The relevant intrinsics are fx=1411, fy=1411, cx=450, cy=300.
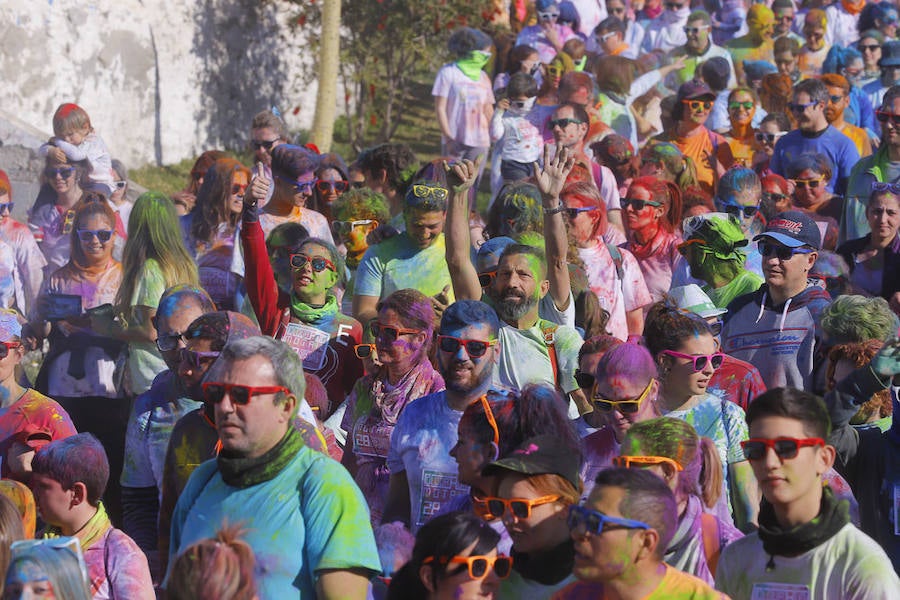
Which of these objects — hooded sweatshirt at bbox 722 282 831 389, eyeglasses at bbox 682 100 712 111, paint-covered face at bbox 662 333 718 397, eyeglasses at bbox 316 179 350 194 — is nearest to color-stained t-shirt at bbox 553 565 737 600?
paint-covered face at bbox 662 333 718 397

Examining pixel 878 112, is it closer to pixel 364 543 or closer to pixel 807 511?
pixel 807 511

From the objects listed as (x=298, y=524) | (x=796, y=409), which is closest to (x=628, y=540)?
(x=796, y=409)

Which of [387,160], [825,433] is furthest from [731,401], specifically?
[387,160]

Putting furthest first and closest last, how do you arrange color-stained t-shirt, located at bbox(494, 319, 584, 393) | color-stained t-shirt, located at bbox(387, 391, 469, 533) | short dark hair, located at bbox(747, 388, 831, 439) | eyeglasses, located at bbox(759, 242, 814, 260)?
eyeglasses, located at bbox(759, 242, 814, 260), color-stained t-shirt, located at bbox(494, 319, 584, 393), color-stained t-shirt, located at bbox(387, 391, 469, 533), short dark hair, located at bbox(747, 388, 831, 439)

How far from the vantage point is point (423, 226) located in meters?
7.20

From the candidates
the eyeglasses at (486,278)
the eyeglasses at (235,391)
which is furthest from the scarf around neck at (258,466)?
the eyeglasses at (486,278)

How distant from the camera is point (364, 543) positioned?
4145 mm

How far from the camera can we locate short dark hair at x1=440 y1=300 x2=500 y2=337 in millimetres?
5469

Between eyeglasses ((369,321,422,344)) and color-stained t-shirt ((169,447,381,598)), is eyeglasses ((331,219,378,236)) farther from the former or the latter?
color-stained t-shirt ((169,447,381,598))

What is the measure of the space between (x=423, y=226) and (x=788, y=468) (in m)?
3.36

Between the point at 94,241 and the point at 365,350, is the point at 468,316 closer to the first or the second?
the point at 365,350

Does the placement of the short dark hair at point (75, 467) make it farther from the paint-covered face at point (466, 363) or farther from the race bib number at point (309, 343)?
the race bib number at point (309, 343)

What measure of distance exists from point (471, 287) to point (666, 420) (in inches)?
86.2

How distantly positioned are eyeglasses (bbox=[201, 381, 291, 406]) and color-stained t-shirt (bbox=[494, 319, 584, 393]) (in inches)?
75.3
